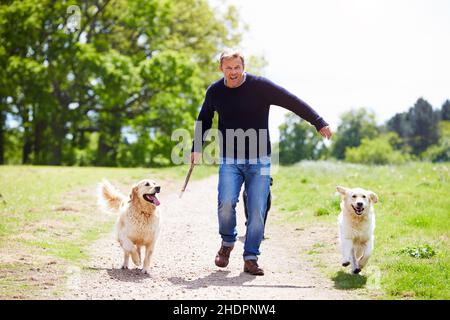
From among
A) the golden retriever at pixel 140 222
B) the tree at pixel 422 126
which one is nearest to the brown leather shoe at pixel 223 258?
the golden retriever at pixel 140 222

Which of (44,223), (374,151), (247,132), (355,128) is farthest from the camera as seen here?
(355,128)

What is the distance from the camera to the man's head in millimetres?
7168

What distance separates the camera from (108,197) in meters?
9.16

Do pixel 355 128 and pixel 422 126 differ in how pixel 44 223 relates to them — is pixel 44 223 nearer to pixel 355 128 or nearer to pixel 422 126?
pixel 422 126

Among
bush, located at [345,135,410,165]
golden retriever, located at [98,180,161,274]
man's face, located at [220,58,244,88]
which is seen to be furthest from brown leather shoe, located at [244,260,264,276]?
bush, located at [345,135,410,165]

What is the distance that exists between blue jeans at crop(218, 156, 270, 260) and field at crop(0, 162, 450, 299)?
3.70 feet

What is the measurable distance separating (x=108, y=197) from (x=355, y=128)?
91.3m

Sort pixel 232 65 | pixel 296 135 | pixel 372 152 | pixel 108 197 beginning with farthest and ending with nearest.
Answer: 1. pixel 372 152
2. pixel 296 135
3. pixel 108 197
4. pixel 232 65

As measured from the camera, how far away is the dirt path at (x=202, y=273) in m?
6.42

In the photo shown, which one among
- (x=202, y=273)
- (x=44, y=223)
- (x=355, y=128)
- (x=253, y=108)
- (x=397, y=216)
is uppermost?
(x=355, y=128)

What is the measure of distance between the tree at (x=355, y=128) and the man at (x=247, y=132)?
88716mm

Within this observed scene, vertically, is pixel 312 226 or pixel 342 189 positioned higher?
pixel 342 189

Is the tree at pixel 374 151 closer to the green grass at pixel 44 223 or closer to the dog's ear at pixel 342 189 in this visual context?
the green grass at pixel 44 223

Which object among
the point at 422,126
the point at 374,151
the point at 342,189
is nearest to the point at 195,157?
the point at 342,189
